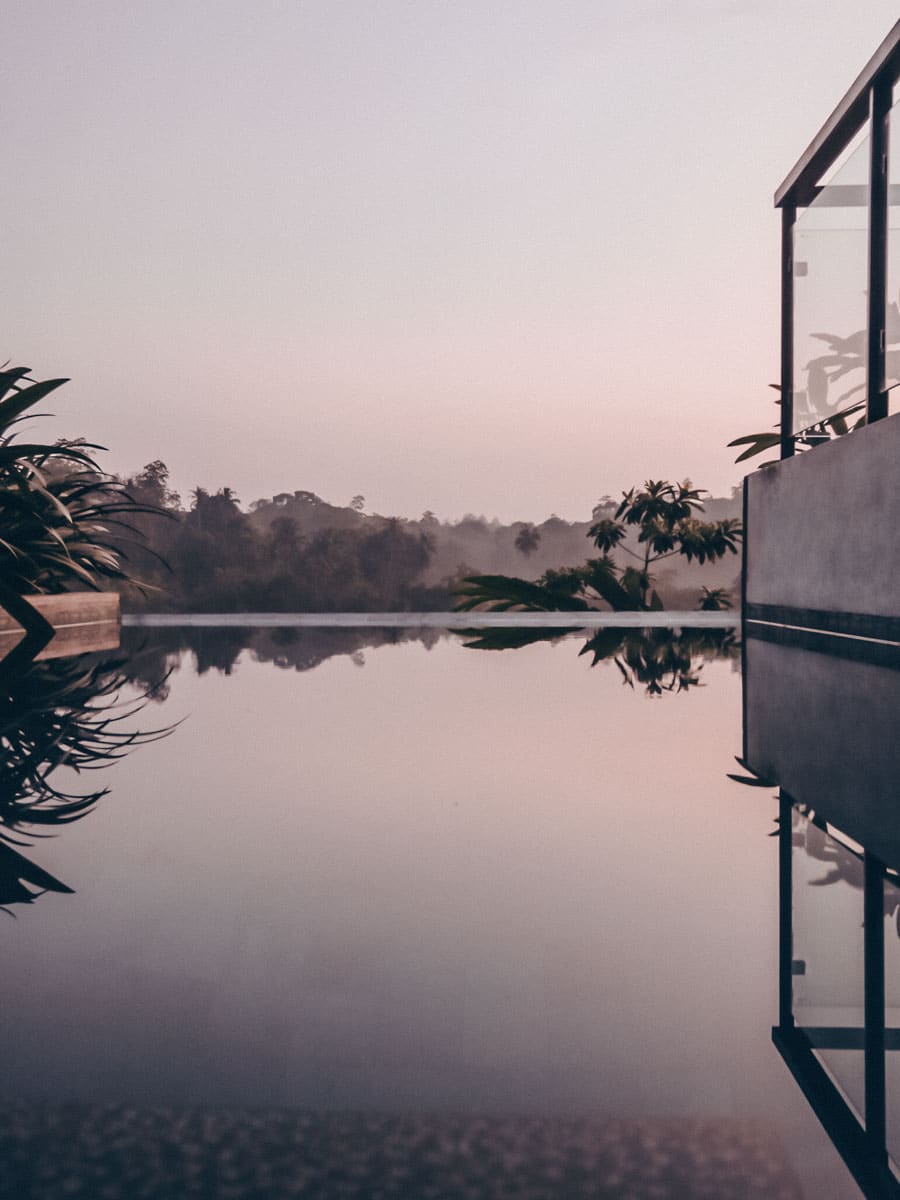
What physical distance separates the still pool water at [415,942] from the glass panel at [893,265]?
3.22 m

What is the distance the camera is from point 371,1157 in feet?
2.78

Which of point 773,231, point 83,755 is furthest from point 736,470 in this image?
point 83,755

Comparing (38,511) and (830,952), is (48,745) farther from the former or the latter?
(38,511)

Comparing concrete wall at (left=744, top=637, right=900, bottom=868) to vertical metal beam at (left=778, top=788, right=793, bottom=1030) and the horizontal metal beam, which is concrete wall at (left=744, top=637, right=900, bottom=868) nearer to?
vertical metal beam at (left=778, top=788, right=793, bottom=1030)

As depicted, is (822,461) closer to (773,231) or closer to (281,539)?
(773,231)

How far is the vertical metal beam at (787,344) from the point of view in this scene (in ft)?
26.4

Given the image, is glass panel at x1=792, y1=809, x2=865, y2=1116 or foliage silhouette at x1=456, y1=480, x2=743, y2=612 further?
foliage silhouette at x1=456, y1=480, x2=743, y2=612

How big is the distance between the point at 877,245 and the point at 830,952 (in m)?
5.42

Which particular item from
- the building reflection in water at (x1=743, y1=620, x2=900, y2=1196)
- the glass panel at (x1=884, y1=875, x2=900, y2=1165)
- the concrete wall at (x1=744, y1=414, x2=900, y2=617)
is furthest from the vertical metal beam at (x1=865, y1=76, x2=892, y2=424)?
the glass panel at (x1=884, y1=875, x2=900, y2=1165)

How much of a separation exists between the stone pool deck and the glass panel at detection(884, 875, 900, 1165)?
0.37 feet

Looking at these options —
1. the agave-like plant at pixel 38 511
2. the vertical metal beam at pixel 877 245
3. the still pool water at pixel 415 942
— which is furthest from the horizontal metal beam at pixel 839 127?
the agave-like plant at pixel 38 511

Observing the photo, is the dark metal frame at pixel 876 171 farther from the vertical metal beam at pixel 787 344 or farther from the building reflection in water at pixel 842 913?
the building reflection in water at pixel 842 913

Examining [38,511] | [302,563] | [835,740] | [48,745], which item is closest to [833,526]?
[835,740]

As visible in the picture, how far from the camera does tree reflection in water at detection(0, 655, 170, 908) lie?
1.92 metres
